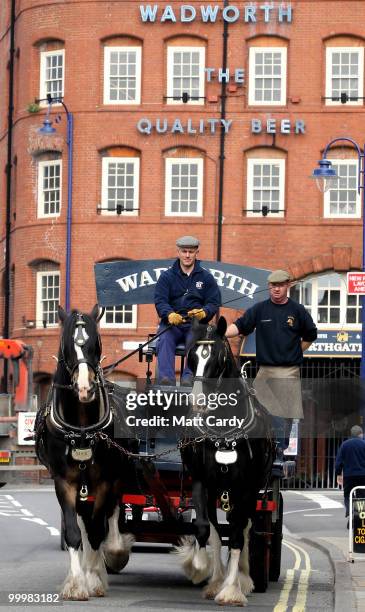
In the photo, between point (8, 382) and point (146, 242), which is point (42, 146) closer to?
point (146, 242)

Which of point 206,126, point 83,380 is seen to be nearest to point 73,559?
point 83,380

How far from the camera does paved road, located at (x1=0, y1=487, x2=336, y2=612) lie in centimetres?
1386

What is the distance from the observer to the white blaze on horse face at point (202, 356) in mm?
13641

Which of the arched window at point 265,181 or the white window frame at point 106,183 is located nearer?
the arched window at point 265,181

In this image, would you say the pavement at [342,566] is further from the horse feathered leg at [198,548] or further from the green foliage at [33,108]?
the green foliage at [33,108]

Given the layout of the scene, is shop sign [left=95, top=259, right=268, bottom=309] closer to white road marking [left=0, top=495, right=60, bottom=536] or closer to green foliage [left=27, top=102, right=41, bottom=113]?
white road marking [left=0, top=495, right=60, bottom=536]

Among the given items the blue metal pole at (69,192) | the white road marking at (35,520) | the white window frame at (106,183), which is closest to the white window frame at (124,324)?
the blue metal pole at (69,192)

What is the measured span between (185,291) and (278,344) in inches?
41.6

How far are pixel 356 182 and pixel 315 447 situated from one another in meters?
8.11

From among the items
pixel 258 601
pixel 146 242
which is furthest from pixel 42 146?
pixel 258 601

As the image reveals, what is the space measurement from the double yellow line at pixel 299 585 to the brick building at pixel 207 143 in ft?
83.5

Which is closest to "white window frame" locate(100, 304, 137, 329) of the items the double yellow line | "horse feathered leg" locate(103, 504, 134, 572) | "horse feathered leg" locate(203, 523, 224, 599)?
the double yellow line

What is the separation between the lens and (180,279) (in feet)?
Answer: 50.0

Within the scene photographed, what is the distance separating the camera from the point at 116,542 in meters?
15.0
